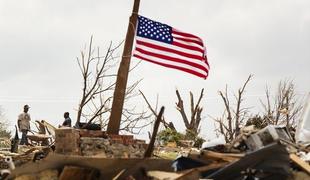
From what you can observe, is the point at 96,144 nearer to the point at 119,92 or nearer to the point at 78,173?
the point at 119,92

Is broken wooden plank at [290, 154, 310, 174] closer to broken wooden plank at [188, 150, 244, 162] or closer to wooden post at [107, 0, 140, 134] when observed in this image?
broken wooden plank at [188, 150, 244, 162]

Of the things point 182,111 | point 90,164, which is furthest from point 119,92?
point 182,111

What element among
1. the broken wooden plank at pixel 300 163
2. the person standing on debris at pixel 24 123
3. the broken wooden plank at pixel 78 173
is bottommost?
the broken wooden plank at pixel 78 173

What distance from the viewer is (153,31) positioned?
43.4ft

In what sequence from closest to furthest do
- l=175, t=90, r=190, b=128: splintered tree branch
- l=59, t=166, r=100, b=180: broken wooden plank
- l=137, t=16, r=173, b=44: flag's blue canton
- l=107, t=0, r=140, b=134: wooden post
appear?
l=59, t=166, r=100, b=180: broken wooden plank < l=107, t=0, r=140, b=134: wooden post < l=137, t=16, r=173, b=44: flag's blue canton < l=175, t=90, r=190, b=128: splintered tree branch

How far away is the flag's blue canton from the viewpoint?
1308 cm

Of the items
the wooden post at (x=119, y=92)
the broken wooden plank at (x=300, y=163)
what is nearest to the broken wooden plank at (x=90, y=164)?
A: the broken wooden plank at (x=300, y=163)

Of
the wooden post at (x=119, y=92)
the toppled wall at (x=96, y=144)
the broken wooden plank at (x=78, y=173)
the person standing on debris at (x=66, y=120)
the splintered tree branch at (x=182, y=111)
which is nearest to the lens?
the broken wooden plank at (x=78, y=173)

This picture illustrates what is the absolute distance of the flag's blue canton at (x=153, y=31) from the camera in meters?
13.1

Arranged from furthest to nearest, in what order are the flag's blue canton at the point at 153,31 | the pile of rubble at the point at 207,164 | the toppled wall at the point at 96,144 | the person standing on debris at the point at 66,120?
the person standing on debris at the point at 66,120
the flag's blue canton at the point at 153,31
the toppled wall at the point at 96,144
the pile of rubble at the point at 207,164

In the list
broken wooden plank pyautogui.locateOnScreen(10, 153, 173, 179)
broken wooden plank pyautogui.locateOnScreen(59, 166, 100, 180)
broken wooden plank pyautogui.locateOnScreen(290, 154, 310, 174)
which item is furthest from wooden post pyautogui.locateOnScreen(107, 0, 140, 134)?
broken wooden plank pyautogui.locateOnScreen(290, 154, 310, 174)

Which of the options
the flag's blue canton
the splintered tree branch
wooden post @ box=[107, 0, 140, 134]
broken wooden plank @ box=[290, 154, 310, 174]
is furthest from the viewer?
the splintered tree branch

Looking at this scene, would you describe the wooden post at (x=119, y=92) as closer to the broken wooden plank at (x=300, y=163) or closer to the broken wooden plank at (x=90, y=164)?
the broken wooden plank at (x=90, y=164)

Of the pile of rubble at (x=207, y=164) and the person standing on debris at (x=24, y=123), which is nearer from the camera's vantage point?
the pile of rubble at (x=207, y=164)
